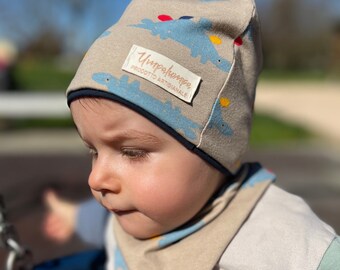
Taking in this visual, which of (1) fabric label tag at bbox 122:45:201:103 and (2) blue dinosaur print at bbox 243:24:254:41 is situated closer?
(1) fabric label tag at bbox 122:45:201:103

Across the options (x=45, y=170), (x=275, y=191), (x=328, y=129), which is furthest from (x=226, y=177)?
(x=328, y=129)

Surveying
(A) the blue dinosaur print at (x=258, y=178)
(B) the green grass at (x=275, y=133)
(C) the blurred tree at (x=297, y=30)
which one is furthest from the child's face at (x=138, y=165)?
(C) the blurred tree at (x=297, y=30)

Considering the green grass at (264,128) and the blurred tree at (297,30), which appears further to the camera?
the blurred tree at (297,30)

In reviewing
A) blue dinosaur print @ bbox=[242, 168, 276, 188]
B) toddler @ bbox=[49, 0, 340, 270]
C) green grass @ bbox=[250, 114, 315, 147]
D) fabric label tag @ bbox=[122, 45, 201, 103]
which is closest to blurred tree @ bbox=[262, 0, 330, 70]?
green grass @ bbox=[250, 114, 315, 147]

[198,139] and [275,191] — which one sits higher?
[198,139]

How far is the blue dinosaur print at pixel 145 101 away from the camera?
108 centimetres

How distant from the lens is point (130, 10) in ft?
4.13

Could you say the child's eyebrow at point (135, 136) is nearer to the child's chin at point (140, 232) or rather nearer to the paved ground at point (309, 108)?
the child's chin at point (140, 232)

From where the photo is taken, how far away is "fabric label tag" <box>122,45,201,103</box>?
110cm

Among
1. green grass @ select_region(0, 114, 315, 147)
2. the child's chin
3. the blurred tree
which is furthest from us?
the blurred tree

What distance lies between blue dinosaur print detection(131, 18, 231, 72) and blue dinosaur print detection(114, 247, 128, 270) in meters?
0.53

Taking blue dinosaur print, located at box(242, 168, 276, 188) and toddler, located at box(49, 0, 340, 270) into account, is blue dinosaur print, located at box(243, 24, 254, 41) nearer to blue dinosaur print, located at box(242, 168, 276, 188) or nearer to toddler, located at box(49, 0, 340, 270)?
toddler, located at box(49, 0, 340, 270)

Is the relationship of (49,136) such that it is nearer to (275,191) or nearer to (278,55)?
(275,191)

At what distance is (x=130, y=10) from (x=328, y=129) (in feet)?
26.8
